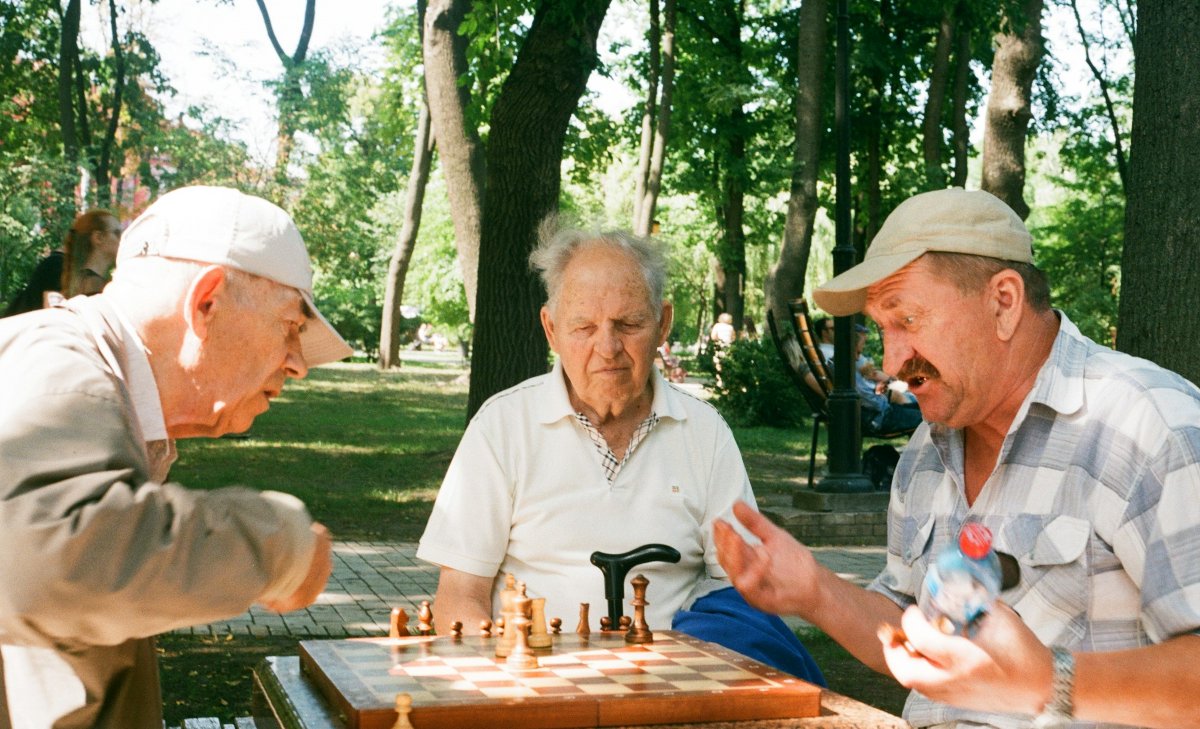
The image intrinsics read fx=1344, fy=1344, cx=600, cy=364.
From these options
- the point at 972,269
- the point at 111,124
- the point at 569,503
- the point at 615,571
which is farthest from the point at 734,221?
the point at 972,269

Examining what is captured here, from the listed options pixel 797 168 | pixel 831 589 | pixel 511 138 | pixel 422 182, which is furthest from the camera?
pixel 422 182

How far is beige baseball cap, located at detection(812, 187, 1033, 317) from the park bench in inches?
322

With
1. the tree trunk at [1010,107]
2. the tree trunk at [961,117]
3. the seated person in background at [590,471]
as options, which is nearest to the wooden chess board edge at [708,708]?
the seated person in background at [590,471]

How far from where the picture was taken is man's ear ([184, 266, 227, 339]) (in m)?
2.04

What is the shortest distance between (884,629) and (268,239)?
115 centimetres

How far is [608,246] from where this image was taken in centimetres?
394

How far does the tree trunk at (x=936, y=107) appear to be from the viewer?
67.6 feet

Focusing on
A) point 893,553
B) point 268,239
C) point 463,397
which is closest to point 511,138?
point 893,553

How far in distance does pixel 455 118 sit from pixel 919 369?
35.3ft

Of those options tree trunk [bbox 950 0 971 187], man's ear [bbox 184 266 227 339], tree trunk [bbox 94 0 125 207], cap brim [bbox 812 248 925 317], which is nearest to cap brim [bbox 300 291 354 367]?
man's ear [bbox 184 266 227 339]

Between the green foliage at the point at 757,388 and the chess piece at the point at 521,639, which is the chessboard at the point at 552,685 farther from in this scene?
the green foliage at the point at 757,388

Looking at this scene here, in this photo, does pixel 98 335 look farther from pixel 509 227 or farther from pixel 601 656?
pixel 509 227

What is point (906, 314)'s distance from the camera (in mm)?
2791

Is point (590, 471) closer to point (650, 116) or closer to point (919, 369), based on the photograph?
point (919, 369)
